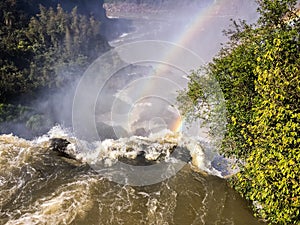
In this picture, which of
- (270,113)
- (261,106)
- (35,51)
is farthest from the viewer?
(35,51)

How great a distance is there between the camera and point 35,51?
1864 cm

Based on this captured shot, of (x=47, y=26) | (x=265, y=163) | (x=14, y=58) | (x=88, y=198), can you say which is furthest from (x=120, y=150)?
(x=47, y=26)

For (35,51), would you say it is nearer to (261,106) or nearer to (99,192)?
(99,192)

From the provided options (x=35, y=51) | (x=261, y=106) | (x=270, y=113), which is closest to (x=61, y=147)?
(x=261, y=106)

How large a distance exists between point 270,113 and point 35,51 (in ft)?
52.6

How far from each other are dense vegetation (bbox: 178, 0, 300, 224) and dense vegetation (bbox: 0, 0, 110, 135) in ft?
32.3

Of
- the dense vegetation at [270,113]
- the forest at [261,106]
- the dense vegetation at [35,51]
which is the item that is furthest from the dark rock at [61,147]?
the dense vegetation at [270,113]

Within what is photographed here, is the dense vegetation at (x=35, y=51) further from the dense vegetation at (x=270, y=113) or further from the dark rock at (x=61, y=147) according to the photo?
the dense vegetation at (x=270, y=113)

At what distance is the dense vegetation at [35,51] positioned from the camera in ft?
50.6

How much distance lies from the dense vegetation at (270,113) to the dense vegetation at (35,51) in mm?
9838

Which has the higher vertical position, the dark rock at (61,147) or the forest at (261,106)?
the forest at (261,106)

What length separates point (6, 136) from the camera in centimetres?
1231

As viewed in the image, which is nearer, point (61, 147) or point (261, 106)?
point (261, 106)

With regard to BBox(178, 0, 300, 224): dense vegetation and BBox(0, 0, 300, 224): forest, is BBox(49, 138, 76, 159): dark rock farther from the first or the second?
BBox(178, 0, 300, 224): dense vegetation
